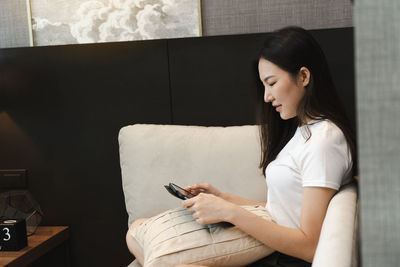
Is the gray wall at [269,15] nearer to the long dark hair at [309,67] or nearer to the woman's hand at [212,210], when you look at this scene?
the long dark hair at [309,67]

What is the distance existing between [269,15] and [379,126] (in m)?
1.81

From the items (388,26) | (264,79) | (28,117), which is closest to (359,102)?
(388,26)

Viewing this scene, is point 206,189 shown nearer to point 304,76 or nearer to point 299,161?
point 299,161

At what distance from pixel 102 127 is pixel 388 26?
193 centimetres

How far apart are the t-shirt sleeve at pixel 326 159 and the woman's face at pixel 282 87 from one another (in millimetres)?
138

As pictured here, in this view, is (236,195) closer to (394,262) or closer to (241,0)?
(241,0)

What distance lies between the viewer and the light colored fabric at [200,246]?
50.7 inches

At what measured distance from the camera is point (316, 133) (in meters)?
1.39

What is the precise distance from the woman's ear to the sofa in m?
0.43

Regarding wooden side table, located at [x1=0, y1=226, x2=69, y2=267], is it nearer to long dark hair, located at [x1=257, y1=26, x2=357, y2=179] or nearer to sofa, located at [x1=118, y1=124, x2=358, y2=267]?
sofa, located at [x1=118, y1=124, x2=358, y2=267]

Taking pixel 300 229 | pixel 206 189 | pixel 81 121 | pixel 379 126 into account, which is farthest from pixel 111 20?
pixel 379 126

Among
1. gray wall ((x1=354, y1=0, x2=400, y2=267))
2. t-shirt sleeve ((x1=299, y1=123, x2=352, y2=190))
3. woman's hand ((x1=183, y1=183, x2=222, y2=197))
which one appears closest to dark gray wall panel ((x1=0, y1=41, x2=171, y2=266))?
woman's hand ((x1=183, y1=183, x2=222, y2=197))

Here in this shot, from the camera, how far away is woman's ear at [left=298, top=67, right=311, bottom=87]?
1447 millimetres

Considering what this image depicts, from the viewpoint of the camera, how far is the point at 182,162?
1886 mm
